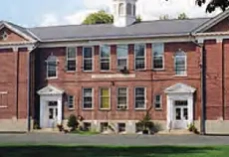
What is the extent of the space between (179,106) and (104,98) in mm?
6381

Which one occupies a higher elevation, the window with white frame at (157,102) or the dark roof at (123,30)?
the dark roof at (123,30)

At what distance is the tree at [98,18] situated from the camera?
3086 inches

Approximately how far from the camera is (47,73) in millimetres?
54094

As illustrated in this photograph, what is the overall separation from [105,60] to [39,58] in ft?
20.5

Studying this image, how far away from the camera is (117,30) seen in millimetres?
53469

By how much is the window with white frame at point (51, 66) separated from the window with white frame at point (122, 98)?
6.21 m

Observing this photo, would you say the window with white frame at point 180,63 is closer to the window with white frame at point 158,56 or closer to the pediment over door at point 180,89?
the pediment over door at point 180,89

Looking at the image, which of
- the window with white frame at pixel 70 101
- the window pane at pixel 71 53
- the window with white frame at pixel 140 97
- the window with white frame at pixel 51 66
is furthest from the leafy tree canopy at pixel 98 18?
the window with white frame at pixel 140 97

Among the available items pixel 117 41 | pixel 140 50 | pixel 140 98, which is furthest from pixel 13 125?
pixel 140 50

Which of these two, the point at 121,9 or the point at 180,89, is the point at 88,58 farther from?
the point at 180,89

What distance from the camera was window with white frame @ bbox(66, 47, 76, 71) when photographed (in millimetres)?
53062

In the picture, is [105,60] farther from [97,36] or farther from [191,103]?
[191,103]

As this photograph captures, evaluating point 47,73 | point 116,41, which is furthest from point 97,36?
point 47,73

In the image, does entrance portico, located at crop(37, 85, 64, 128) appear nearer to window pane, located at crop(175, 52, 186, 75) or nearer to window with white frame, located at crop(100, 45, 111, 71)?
window with white frame, located at crop(100, 45, 111, 71)
